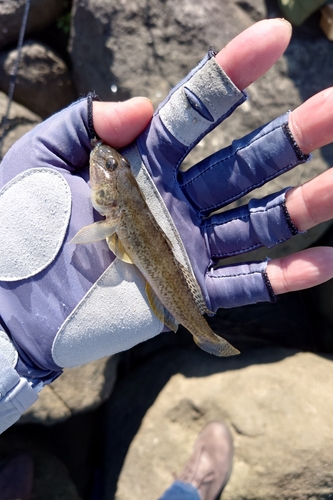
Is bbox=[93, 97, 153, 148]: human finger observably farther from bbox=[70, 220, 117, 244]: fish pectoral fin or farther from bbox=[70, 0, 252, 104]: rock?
bbox=[70, 0, 252, 104]: rock

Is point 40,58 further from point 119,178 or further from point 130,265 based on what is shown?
point 130,265

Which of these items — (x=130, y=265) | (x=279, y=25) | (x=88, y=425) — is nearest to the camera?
(x=279, y=25)

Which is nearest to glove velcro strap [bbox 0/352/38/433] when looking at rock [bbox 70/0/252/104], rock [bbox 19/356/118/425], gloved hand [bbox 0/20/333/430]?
gloved hand [bbox 0/20/333/430]

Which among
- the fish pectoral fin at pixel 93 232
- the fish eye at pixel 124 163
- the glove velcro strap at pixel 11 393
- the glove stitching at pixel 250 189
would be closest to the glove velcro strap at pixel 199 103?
the fish eye at pixel 124 163

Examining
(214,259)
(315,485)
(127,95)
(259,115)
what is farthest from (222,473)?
(127,95)

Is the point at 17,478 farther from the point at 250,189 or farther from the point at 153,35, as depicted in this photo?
the point at 153,35

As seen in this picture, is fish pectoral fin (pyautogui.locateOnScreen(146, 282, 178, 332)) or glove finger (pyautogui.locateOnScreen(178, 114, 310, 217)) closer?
glove finger (pyautogui.locateOnScreen(178, 114, 310, 217))
